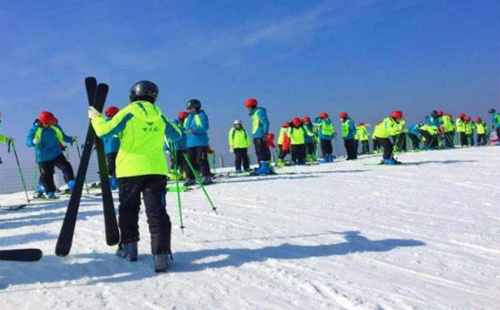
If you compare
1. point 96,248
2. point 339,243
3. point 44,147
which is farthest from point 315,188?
point 44,147

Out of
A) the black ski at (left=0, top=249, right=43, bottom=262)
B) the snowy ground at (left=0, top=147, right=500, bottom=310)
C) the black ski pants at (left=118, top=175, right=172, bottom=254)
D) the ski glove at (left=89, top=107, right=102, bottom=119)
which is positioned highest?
the ski glove at (left=89, top=107, right=102, bottom=119)

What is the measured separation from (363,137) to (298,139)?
11.9m

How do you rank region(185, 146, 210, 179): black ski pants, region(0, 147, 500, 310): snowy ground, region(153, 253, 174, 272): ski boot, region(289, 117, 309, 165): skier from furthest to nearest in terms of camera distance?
region(289, 117, 309, 165): skier < region(185, 146, 210, 179): black ski pants < region(153, 253, 174, 272): ski boot < region(0, 147, 500, 310): snowy ground

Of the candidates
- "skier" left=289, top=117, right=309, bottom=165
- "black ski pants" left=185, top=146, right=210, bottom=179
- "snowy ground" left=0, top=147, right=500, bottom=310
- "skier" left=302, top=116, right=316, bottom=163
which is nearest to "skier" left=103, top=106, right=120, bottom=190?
"black ski pants" left=185, top=146, right=210, bottom=179

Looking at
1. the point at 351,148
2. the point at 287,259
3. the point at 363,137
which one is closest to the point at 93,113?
the point at 287,259

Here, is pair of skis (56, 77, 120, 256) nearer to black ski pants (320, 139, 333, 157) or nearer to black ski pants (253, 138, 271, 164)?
black ski pants (253, 138, 271, 164)

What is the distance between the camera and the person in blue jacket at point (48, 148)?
38.2 ft

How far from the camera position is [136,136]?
4711 mm

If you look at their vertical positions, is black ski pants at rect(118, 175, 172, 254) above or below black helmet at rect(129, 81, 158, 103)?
below

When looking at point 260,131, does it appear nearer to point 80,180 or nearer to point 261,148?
point 261,148

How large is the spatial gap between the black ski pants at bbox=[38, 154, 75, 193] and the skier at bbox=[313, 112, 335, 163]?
43.9ft

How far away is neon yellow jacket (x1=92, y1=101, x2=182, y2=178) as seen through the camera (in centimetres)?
464

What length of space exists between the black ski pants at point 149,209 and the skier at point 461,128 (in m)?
31.9

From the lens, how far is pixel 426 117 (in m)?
27.9
